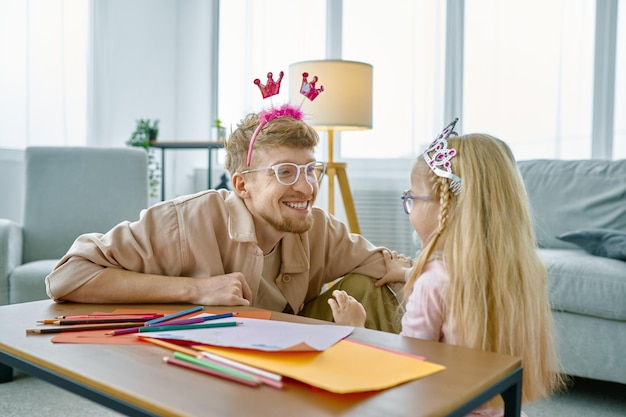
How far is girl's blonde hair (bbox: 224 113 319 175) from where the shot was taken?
1478 millimetres

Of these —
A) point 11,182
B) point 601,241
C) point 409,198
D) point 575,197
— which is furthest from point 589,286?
point 11,182

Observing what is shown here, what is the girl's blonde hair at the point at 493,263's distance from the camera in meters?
1.02

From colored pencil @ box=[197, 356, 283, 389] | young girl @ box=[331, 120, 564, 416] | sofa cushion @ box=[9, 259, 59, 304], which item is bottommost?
sofa cushion @ box=[9, 259, 59, 304]

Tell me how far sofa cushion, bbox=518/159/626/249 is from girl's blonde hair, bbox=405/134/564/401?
183 cm

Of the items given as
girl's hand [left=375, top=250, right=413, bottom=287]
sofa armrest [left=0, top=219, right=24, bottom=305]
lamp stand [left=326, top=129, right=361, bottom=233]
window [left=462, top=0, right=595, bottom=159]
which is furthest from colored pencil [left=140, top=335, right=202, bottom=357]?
window [left=462, top=0, right=595, bottom=159]

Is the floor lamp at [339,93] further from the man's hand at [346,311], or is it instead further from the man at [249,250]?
the man's hand at [346,311]

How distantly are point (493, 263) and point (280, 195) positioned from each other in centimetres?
61

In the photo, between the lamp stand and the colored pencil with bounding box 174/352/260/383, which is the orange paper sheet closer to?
the colored pencil with bounding box 174/352/260/383

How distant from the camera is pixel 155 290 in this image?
1.29 metres

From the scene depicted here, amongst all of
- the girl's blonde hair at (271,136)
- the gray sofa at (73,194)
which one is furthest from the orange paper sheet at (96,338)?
the gray sofa at (73,194)

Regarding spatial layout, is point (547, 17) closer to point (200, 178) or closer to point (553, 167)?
point (553, 167)

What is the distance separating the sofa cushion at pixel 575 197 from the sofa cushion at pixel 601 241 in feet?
0.90

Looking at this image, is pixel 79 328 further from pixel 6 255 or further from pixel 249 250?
pixel 6 255

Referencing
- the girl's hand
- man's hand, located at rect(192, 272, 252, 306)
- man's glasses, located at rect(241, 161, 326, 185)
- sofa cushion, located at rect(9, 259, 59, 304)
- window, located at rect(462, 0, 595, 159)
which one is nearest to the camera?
man's hand, located at rect(192, 272, 252, 306)
